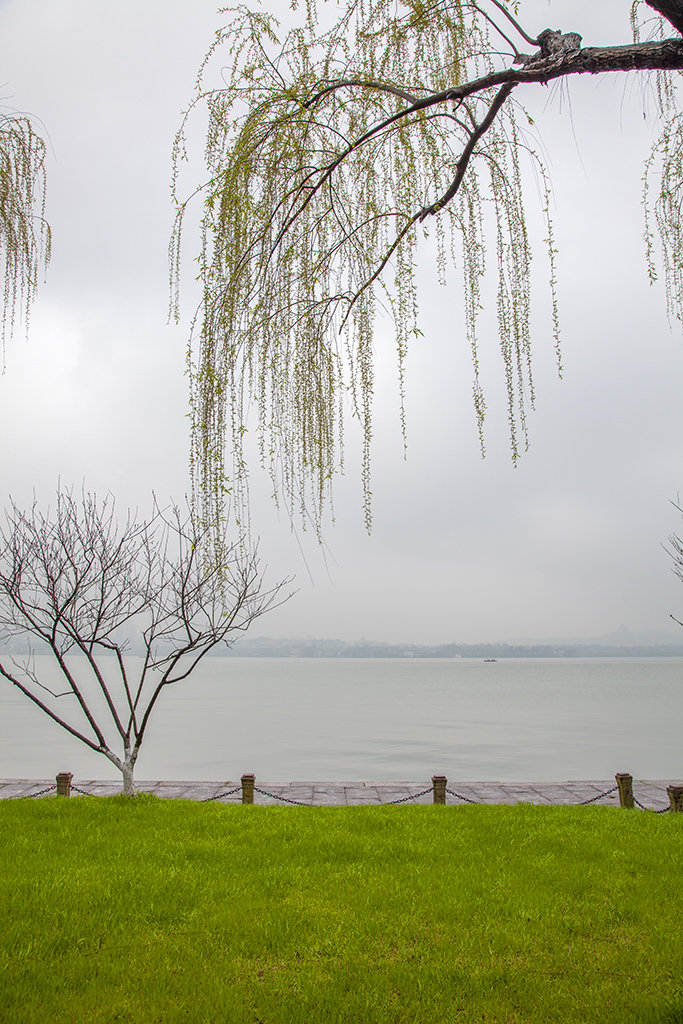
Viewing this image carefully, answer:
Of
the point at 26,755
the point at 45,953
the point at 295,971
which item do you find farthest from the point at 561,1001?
the point at 26,755

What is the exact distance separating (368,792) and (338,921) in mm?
7134

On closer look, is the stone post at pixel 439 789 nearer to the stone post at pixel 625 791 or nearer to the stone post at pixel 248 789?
the stone post at pixel 625 791

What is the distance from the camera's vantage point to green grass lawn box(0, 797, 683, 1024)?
3.84 meters

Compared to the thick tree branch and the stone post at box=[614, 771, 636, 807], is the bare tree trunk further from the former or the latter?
the thick tree branch

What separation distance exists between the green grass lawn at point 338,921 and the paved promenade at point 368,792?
10.1 feet

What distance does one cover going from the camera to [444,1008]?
3.80 meters

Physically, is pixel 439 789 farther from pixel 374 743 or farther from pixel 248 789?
pixel 374 743

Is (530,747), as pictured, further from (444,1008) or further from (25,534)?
(444,1008)

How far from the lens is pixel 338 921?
4977 millimetres

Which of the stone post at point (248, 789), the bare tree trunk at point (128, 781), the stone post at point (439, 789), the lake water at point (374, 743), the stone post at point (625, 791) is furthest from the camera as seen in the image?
the lake water at point (374, 743)

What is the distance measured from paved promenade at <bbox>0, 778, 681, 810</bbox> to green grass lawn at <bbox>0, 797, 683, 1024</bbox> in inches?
122

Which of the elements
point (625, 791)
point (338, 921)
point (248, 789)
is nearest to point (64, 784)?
point (248, 789)

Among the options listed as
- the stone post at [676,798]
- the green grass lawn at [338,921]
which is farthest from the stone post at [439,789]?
the stone post at [676,798]

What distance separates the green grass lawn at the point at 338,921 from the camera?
3842 mm
